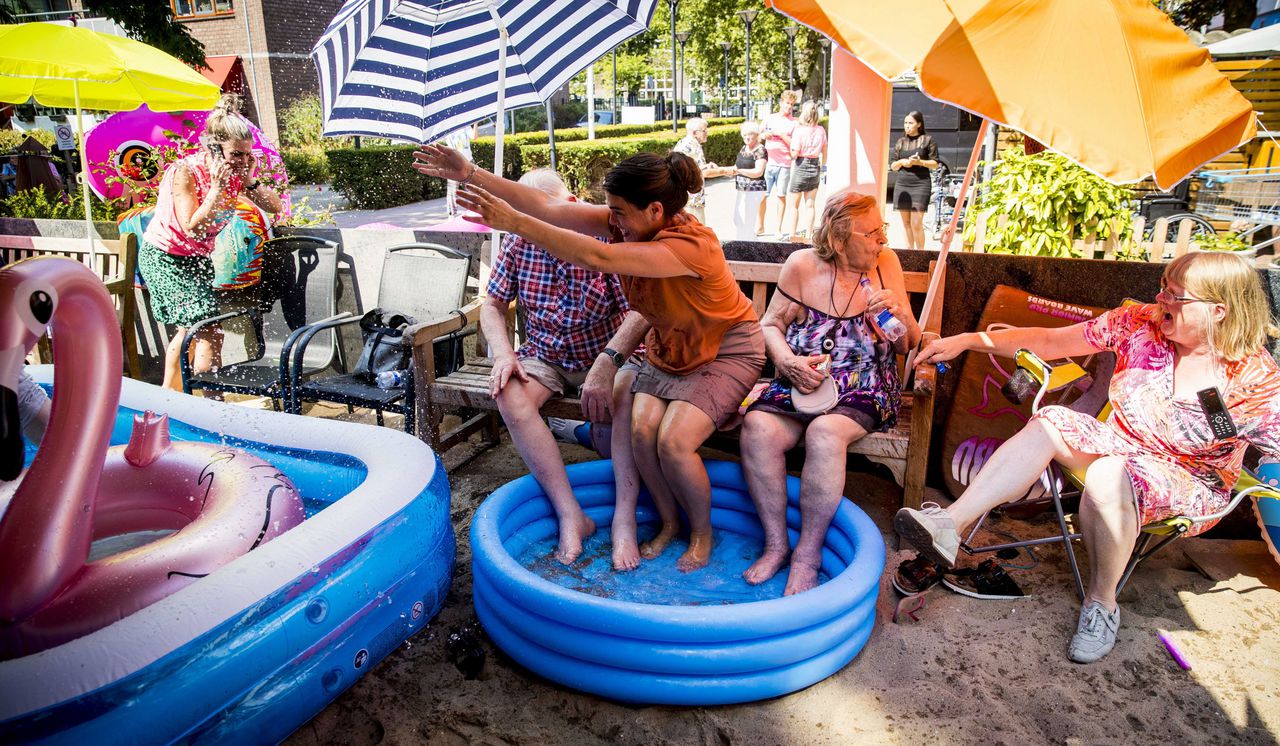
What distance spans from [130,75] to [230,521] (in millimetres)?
4466

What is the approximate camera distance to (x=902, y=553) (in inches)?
142

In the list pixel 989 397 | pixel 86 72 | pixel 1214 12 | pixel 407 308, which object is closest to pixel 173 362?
pixel 407 308

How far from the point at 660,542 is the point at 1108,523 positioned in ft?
5.36

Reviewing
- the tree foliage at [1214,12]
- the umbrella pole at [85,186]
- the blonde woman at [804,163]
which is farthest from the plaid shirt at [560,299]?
the tree foliage at [1214,12]

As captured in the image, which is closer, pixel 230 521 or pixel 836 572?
pixel 230 521

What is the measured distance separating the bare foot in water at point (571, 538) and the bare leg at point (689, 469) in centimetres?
41

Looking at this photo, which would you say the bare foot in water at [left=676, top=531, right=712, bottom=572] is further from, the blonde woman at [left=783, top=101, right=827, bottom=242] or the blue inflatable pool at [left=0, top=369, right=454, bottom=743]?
the blonde woman at [left=783, top=101, right=827, bottom=242]

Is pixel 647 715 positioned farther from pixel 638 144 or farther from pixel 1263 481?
pixel 638 144

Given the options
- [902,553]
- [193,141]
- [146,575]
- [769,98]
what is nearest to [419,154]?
[146,575]

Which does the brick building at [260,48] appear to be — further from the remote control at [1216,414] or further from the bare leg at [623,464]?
the remote control at [1216,414]

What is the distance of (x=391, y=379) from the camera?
14.1ft

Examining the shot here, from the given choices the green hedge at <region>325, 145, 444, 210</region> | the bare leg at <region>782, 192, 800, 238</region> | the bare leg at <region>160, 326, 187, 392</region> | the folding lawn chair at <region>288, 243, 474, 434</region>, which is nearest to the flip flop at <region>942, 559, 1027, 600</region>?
the folding lawn chair at <region>288, 243, 474, 434</region>

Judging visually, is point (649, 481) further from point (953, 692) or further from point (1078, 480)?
point (1078, 480)

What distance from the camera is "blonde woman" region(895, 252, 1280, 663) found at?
288 centimetres
